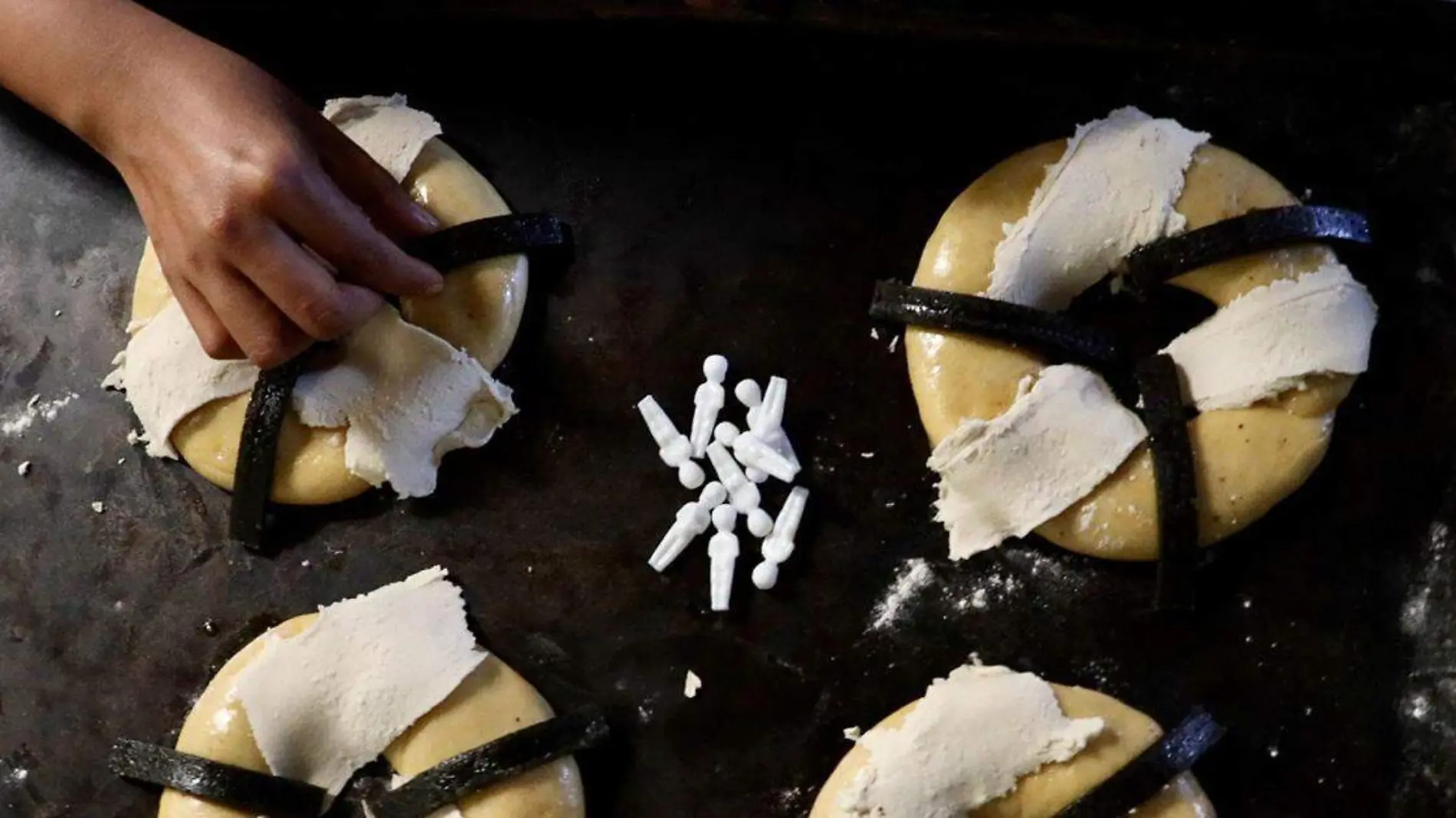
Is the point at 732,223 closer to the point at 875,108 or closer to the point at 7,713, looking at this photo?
the point at 875,108

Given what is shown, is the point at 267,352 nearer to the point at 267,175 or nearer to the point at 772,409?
the point at 267,175

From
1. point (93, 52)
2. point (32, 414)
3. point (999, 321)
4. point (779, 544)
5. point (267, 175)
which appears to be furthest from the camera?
point (32, 414)

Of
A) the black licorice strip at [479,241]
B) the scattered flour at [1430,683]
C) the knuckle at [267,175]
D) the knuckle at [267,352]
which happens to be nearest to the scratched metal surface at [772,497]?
the scattered flour at [1430,683]

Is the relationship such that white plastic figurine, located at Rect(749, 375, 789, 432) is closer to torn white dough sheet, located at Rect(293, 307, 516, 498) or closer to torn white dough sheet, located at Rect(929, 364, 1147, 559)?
torn white dough sheet, located at Rect(929, 364, 1147, 559)

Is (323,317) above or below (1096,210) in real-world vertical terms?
below

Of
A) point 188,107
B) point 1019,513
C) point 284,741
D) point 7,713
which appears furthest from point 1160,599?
point 7,713

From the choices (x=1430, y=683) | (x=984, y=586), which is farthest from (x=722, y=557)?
(x=1430, y=683)
